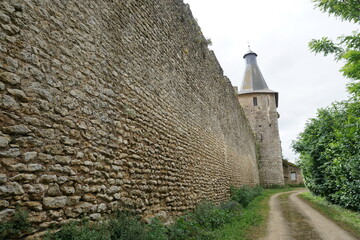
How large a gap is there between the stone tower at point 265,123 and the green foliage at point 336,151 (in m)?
12.6

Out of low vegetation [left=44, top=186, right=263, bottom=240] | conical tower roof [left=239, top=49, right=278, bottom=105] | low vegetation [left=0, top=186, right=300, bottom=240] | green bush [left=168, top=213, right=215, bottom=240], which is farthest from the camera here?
conical tower roof [left=239, top=49, right=278, bottom=105]

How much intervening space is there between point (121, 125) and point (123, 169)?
75 centimetres

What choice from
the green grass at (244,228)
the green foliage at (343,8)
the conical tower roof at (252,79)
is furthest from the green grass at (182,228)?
the conical tower roof at (252,79)

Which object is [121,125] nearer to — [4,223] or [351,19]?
[4,223]

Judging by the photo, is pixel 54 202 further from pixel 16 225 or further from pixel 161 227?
pixel 161 227

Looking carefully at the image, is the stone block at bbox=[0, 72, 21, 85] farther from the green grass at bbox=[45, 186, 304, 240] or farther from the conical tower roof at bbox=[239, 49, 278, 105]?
the conical tower roof at bbox=[239, 49, 278, 105]

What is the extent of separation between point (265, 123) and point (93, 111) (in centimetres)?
2708

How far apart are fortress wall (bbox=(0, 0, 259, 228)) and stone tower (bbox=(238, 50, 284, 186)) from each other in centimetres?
2147

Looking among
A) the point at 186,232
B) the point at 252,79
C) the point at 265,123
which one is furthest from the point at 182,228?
the point at 252,79

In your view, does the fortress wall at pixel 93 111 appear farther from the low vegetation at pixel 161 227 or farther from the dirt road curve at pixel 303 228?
the dirt road curve at pixel 303 228

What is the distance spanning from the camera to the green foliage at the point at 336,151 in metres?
7.46

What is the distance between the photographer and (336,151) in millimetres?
9234

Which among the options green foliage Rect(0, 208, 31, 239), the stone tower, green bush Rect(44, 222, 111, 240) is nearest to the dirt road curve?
green bush Rect(44, 222, 111, 240)

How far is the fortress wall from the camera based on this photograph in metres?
2.53
